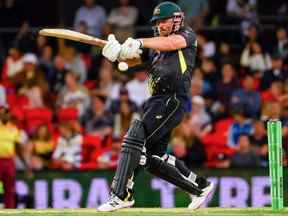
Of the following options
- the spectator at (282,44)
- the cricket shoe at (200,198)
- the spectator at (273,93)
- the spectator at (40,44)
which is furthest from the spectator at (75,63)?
the cricket shoe at (200,198)

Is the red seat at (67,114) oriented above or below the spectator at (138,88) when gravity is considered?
below

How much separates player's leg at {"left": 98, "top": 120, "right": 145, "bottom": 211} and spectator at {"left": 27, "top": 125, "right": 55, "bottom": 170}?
5.82 m

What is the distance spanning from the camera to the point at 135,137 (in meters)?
11.2

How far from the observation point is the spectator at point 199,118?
17.5m

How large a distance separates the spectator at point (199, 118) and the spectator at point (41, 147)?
2202mm

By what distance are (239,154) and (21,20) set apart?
19.4 feet

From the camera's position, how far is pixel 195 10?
2042cm

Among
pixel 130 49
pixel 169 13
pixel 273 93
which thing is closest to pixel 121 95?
pixel 273 93

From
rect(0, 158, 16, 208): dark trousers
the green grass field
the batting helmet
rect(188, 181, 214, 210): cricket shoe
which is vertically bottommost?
the green grass field

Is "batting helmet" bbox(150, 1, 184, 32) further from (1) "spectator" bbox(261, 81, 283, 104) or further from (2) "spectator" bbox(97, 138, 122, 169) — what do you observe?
(1) "spectator" bbox(261, 81, 283, 104)

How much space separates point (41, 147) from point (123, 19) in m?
3.86

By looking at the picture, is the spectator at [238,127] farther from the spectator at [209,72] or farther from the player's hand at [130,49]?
the player's hand at [130,49]

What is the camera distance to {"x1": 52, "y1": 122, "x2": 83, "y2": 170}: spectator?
16906 mm

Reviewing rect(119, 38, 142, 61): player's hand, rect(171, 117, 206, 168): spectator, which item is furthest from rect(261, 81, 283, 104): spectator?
rect(119, 38, 142, 61): player's hand
